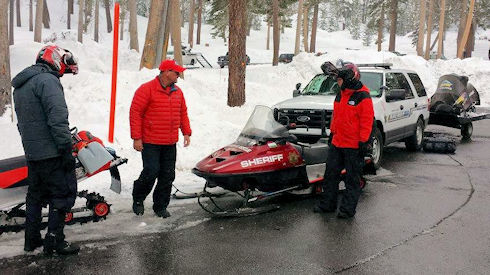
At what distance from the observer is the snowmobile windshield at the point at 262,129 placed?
7317 mm

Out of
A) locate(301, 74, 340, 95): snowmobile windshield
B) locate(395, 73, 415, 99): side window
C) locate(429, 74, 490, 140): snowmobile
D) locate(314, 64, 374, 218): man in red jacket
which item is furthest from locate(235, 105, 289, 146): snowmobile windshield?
locate(429, 74, 490, 140): snowmobile

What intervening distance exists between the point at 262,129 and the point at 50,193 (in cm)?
336

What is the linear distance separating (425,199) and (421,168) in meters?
2.69

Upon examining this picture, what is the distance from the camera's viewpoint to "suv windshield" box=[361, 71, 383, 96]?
10.5 metres

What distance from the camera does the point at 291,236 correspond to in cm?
602

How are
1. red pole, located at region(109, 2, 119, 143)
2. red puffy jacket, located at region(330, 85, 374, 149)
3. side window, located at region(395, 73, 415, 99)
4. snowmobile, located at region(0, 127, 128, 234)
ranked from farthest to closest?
1. side window, located at region(395, 73, 415, 99)
2. red pole, located at region(109, 2, 119, 143)
3. red puffy jacket, located at region(330, 85, 374, 149)
4. snowmobile, located at region(0, 127, 128, 234)

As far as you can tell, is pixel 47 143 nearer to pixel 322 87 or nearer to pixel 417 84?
pixel 322 87

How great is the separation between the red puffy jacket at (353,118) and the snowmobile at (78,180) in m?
3.22

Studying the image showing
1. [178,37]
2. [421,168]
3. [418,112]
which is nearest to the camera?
[421,168]

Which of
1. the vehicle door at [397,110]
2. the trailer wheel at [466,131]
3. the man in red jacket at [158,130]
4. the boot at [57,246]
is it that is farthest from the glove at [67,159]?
the trailer wheel at [466,131]

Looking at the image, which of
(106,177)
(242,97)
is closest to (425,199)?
(106,177)

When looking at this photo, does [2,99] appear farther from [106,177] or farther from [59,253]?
[59,253]

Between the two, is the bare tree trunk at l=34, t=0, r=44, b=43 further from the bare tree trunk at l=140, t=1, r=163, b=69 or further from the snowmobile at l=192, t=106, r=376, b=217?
the snowmobile at l=192, t=106, r=376, b=217

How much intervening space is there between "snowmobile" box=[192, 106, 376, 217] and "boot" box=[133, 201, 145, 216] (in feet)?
2.70
